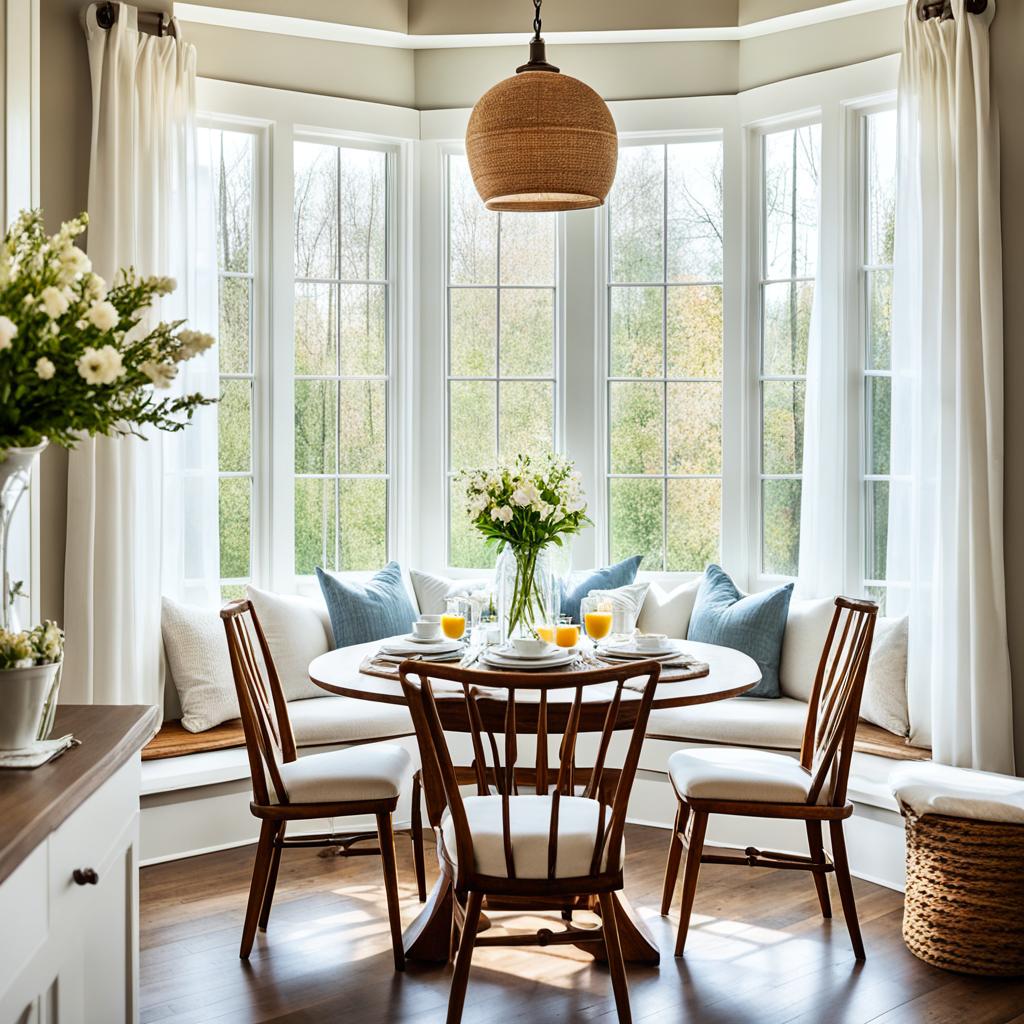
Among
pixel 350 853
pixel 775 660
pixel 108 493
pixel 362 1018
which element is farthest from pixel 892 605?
pixel 108 493

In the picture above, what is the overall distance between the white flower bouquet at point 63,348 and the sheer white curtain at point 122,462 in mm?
2326

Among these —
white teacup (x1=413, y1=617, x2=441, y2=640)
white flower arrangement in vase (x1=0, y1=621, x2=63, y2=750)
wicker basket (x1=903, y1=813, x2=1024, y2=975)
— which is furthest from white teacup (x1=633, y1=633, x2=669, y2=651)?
white flower arrangement in vase (x1=0, y1=621, x2=63, y2=750)

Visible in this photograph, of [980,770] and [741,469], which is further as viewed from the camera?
[741,469]

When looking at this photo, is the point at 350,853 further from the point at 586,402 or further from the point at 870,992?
the point at 586,402

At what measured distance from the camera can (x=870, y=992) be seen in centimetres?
293

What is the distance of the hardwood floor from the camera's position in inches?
111

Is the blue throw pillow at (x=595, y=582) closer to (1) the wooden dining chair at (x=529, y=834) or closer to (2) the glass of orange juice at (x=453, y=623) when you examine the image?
(2) the glass of orange juice at (x=453, y=623)

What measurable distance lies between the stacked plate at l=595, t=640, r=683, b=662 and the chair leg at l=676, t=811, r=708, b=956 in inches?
17.3

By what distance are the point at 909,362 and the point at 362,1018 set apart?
2.79 meters

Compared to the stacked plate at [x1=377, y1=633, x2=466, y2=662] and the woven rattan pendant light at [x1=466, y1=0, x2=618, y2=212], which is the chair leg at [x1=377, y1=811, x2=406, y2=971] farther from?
the woven rattan pendant light at [x1=466, y1=0, x2=618, y2=212]

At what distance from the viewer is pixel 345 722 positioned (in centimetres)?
408

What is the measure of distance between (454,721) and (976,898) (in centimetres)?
142

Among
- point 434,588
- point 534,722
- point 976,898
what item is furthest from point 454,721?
point 434,588

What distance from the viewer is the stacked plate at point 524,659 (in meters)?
3.06
